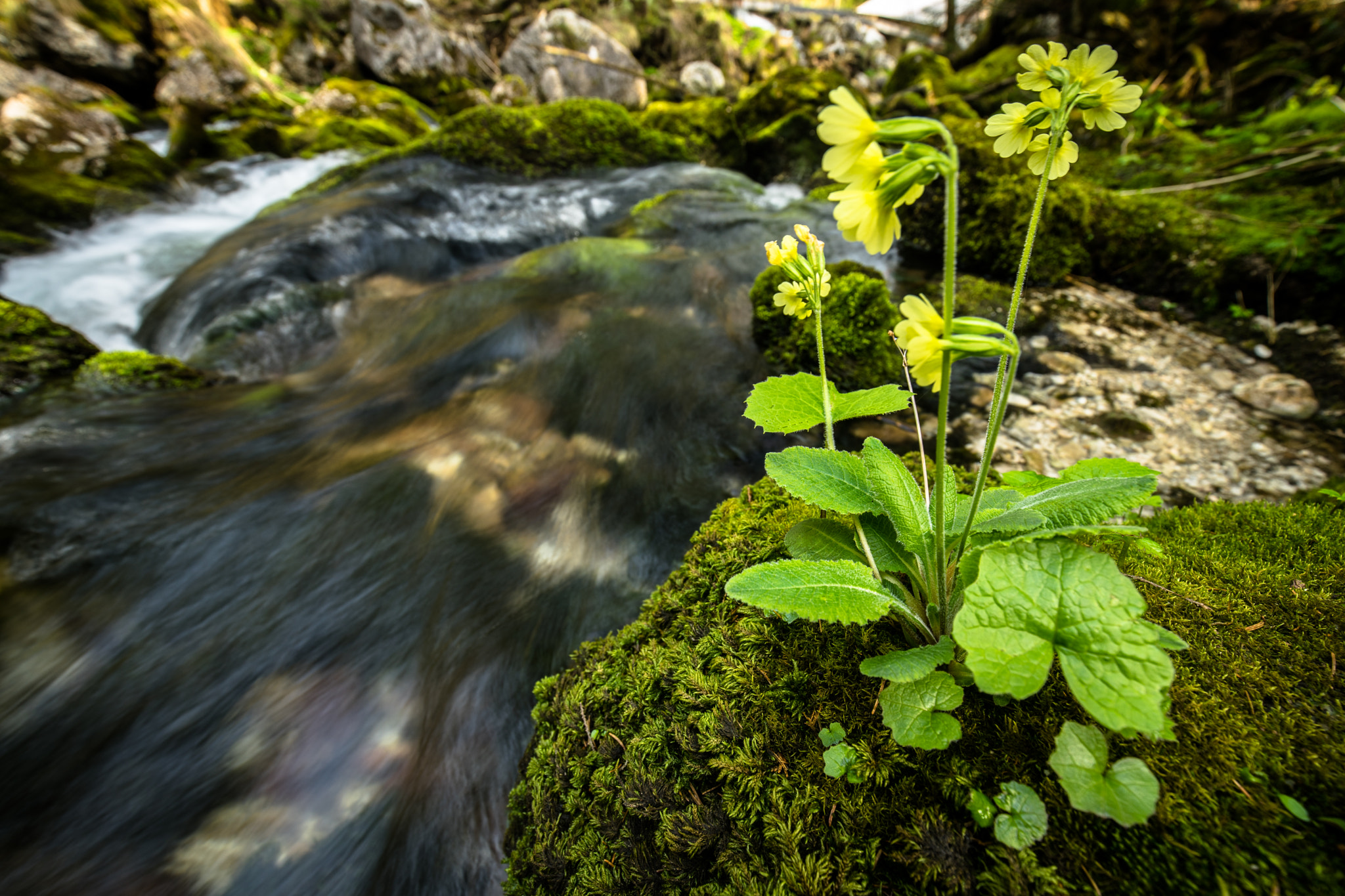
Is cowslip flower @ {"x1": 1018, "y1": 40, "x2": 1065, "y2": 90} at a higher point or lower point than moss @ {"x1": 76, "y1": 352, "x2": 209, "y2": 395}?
A: higher

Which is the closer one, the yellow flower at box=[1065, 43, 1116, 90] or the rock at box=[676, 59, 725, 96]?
the yellow flower at box=[1065, 43, 1116, 90]

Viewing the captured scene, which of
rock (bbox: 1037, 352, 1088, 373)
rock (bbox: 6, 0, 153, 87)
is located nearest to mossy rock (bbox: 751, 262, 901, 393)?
rock (bbox: 1037, 352, 1088, 373)

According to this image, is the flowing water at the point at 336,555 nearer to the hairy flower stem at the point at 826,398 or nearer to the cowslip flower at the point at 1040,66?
the hairy flower stem at the point at 826,398

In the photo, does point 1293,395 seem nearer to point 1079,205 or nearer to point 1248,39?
point 1079,205

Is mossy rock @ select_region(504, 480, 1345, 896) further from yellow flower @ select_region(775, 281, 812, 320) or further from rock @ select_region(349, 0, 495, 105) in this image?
rock @ select_region(349, 0, 495, 105)

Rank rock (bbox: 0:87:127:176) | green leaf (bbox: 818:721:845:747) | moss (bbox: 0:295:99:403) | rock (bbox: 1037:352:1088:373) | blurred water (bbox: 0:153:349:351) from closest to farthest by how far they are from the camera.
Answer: green leaf (bbox: 818:721:845:747) < rock (bbox: 1037:352:1088:373) < moss (bbox: 0:295:99:403) < blurred water (bbox: 0:153:349:351) < rock (bbox: 0:87:127:176)

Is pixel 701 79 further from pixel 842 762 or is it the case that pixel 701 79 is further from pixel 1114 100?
pixel 842 762

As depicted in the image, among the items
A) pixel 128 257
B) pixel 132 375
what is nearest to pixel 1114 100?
pixel 132 375

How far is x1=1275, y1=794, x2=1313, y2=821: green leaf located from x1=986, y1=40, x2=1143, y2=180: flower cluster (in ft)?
4.60

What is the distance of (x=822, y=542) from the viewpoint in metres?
1.70

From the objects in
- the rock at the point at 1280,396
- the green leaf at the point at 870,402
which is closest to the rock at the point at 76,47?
the green leaf at the point at 870,402

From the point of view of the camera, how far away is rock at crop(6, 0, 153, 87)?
11.7m

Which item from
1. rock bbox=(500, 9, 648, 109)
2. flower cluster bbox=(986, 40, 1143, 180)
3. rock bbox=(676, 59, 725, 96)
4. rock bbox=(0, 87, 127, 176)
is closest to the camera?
flower cluster bbox=(986, 40, 1143, 180)

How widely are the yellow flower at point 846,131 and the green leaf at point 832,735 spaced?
135 cm
